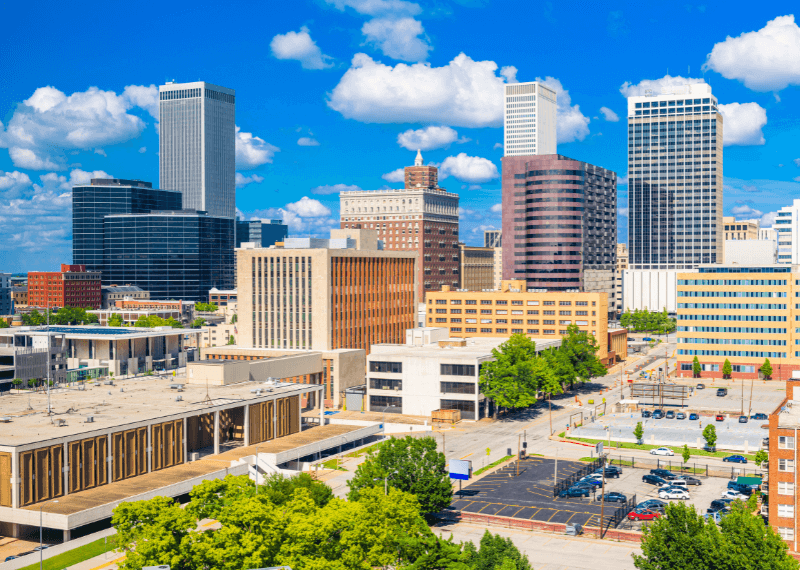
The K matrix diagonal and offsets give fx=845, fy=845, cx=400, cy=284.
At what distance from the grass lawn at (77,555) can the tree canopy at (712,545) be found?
48.6 metres

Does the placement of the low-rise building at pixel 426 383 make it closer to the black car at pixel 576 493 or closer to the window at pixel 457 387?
the window at pixel 457 387

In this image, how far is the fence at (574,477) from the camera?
105 m

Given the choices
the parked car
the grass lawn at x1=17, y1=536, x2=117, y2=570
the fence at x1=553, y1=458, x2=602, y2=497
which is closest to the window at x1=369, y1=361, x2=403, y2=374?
the fence at x1=553, y1=458, x2=602, y2=497

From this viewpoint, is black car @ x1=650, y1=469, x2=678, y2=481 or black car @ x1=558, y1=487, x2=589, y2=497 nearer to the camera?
black car @ x1=558, y1=487, x2=589, y2=497

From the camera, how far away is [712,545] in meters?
66.2

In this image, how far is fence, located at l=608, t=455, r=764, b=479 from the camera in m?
115

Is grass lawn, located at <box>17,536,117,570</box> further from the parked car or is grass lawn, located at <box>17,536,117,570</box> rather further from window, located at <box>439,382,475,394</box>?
the parked car

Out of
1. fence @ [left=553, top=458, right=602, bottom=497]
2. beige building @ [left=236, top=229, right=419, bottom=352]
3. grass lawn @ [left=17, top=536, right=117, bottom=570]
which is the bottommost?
grass lawn @ [left=17, top=536, right=117, bottom=570]

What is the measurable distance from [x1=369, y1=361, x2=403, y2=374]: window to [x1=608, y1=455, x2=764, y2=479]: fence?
46.5 meters

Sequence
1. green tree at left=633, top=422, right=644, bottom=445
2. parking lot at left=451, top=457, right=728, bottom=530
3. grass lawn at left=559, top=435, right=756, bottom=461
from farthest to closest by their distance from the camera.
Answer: green tree at left=633, top=422, right=644, bottom=445, grass lawn at left=559, top=435, right=756, bottom=461, parking lot at left=451, top=457, right=728, bottom=530

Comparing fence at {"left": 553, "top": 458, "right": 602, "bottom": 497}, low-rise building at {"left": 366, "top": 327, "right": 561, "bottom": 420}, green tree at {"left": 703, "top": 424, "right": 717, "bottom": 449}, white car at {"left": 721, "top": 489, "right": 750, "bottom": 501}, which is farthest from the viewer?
low-rise building at {"left": 366, "top": 327, "right": 561, "bottom": 420}

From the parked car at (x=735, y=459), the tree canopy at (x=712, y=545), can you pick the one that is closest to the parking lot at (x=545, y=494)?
the parked car at (x=735, y=459)

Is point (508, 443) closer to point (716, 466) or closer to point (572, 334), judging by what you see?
point (716, 466)

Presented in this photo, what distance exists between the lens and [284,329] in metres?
180
